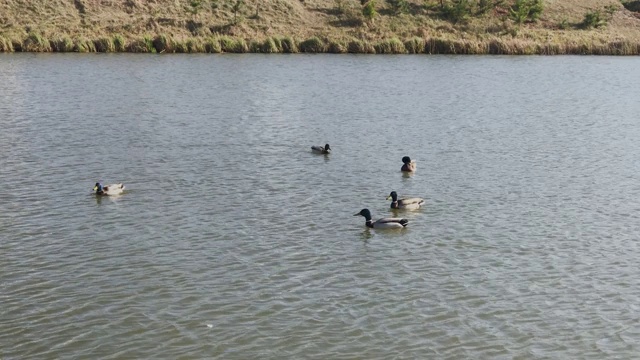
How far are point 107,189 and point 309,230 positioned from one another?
585 cm

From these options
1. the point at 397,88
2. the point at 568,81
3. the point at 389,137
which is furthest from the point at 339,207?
Result: the point at 568,81

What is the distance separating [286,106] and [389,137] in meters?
7.80

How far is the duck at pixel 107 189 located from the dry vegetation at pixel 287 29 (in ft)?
131

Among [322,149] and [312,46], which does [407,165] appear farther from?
[312,46]

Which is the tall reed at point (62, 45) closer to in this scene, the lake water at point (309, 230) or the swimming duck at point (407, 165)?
the lake water at point (309, 230)

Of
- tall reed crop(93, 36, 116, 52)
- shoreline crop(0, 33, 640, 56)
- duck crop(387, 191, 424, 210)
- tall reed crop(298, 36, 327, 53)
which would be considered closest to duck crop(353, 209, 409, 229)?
duck crop(387, 191, 424, 210)

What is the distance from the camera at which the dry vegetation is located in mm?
63281

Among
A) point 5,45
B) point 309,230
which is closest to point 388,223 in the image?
point 309,230

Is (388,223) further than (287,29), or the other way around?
(287,29)

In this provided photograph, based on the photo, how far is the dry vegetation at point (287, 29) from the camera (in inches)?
2491

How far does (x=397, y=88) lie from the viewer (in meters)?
47.0

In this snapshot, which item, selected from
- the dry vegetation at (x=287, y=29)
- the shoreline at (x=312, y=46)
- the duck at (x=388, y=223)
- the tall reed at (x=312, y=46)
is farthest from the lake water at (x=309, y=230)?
the tall reed at (x=312, y=46)

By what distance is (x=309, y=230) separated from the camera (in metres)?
20.1

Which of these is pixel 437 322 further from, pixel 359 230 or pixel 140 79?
pixel 140 79
